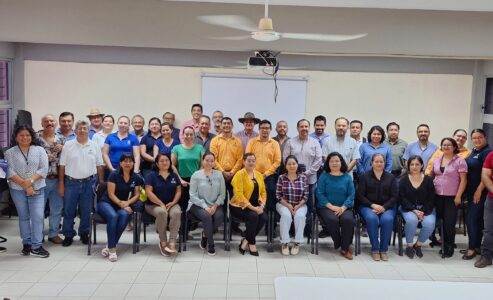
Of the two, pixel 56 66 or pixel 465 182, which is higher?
pixel 56 66

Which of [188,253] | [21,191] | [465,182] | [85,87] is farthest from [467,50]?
[85,87]

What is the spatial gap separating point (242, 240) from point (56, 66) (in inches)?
163

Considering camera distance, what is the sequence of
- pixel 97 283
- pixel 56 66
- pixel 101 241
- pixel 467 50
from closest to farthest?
1. pixel 97 283
2. pixel 467 50
3. pixel 101 241
4. pixel 56 66

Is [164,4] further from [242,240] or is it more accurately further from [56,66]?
[56,66]

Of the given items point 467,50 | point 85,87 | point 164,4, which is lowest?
point 85,87

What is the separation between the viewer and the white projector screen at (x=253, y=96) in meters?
6.65

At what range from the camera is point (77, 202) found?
4.73 m

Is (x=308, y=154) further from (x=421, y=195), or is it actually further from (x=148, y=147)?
(x=148, y=147)

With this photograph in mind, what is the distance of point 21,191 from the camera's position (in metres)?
4.33

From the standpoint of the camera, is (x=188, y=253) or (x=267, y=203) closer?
(x=188, y=253)

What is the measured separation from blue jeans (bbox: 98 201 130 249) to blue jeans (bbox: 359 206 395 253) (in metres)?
2.57

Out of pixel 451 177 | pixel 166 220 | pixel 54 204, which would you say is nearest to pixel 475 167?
pixel 451 177

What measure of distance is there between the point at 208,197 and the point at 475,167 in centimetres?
294

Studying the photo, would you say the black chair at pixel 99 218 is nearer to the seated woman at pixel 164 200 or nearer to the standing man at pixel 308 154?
the seated woman at pixel 164 200
